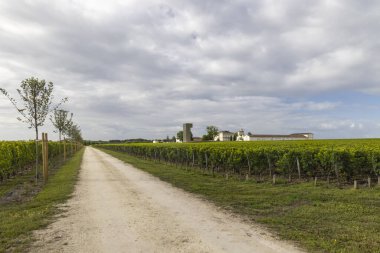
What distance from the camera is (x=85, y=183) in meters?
14.8

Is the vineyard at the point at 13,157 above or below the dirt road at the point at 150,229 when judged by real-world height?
above

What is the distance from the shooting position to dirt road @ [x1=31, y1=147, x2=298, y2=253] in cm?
574

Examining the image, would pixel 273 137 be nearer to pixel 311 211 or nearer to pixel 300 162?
pixel 300 162

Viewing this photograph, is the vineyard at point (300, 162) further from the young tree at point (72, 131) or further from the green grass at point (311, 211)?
the young tree at point (72, 131)

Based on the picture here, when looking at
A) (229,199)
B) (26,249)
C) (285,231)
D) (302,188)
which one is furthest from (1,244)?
(302,188)

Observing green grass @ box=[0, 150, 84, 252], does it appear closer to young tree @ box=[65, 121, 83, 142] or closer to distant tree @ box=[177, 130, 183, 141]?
young tree @ box=[65, 121, 83, 142]

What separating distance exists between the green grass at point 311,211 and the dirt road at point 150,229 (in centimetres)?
65

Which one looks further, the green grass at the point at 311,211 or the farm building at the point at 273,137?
the farm building at the point at 273,137

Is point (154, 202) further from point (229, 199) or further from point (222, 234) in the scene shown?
point (222, 234)

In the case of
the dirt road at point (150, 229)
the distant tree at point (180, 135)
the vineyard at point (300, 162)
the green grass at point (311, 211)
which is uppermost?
the distant tree at point (180, 135)

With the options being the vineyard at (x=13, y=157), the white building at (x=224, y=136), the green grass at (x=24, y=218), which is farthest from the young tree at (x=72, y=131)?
the white building at (x=224, y=136)

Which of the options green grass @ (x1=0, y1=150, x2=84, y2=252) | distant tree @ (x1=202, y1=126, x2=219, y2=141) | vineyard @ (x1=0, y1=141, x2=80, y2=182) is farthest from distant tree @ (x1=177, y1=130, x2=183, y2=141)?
green grass @ (x1=0, y1=150, x2=84, y2=252)

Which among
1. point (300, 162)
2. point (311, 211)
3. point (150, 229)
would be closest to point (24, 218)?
point (150, 229)

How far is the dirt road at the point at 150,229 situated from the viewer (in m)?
5.74
